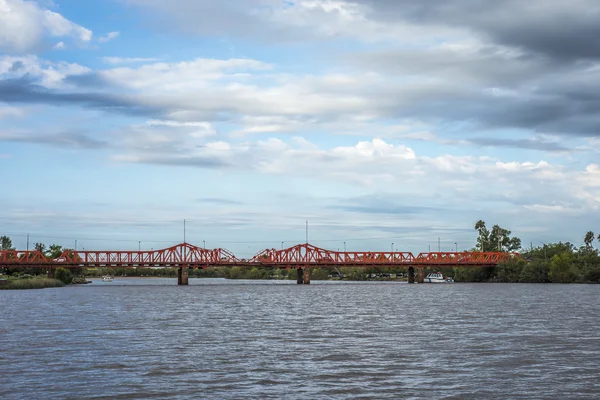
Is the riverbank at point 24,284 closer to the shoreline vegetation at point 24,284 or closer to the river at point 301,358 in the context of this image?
the shoreline vegetation at point 24,284

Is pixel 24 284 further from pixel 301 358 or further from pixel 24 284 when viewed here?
pixel 301 358

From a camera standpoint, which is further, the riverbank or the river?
the riverbank

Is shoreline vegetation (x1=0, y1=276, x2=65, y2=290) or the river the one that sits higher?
shoreline vegetation (x1=0, y1=276, x2=65, y2=290)

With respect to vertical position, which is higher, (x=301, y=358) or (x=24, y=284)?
(x=24, y=284)

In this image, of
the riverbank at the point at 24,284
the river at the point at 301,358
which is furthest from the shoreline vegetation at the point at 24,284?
the river at the point at 301,358

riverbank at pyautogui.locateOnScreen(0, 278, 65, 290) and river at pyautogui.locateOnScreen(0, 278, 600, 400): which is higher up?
riverbank at pyautogui.locateOnScreen(0, 278, 65, 290)

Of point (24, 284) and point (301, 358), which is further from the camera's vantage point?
point (24, 284)

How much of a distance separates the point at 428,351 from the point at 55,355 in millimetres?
22398

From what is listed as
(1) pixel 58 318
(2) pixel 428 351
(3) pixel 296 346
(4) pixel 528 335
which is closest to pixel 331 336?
(3) pixel 296 346

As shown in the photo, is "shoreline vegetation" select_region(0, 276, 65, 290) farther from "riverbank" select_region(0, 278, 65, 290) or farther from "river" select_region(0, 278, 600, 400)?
"river" select_region(0, 278, 600, 400)

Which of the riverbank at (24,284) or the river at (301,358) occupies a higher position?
the riverbank at (24,284)

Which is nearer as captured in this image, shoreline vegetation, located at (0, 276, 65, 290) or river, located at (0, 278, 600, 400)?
river, located at (0, 278, 600, 400)

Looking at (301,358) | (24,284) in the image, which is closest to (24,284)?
(24,284)

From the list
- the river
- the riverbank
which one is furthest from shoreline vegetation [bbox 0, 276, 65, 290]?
the river
